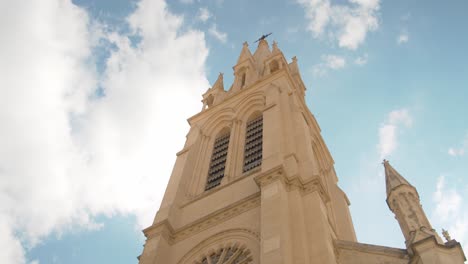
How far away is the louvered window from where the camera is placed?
22.8 meters

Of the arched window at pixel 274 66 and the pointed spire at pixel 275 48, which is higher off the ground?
the pointed spire at pixel 275 48

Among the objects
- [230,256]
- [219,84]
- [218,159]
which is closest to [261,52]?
[219,84]

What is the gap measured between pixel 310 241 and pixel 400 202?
310cm

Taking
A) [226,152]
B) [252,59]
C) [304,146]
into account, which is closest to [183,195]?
[226,152]

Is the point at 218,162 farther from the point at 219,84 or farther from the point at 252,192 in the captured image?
the point at 219,84

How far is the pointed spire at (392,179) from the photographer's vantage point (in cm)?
1628

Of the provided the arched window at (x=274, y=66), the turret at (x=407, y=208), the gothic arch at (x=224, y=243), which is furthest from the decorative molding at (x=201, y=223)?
the arched window at (x=274, y=66)

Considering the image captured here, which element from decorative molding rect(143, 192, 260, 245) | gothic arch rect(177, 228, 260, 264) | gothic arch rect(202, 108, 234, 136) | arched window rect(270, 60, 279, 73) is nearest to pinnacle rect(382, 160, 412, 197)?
decorative molding rect(143, 192, 260, 245)

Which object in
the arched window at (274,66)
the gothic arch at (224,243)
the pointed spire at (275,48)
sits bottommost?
the gothic arch at (224,243)

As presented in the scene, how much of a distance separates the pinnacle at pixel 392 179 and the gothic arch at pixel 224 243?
4.70 metres

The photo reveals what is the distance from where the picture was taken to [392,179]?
16672 mm

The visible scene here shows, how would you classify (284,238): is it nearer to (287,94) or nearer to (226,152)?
(226,152)

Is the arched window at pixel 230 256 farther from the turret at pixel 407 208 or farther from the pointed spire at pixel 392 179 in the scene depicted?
the pointed spire at pixel 392 179

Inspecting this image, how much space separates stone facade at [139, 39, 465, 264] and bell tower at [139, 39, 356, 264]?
0.15ft
